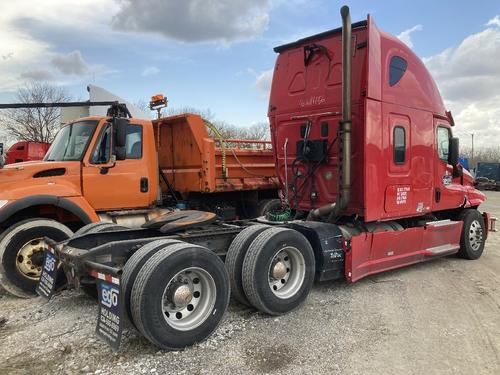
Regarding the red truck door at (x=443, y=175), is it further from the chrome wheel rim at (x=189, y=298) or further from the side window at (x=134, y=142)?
the side window at (x=134, y=142)

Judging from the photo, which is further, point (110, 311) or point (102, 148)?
point (102, 148)

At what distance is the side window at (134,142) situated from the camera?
25.0 feet

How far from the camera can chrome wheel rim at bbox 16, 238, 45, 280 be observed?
19.5ft

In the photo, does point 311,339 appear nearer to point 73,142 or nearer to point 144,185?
point 144,185

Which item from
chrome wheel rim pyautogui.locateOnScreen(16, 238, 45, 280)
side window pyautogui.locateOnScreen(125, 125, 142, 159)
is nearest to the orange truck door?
side window pyautogui.locateOnScreen(125, 125, 142, 159)

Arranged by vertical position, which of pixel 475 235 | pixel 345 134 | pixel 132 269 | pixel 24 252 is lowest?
pixel 475 235

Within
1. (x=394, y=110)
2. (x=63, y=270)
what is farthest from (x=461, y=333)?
(x=63, y=270)

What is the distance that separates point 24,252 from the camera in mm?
5988

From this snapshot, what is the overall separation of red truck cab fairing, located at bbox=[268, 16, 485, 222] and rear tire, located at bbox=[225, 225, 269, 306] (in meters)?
1.92

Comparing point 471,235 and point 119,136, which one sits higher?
point 119,136

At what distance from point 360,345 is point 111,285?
2.39 metres

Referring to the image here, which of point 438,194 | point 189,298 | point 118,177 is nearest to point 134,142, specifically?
point 118,177

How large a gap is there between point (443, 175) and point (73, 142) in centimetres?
619

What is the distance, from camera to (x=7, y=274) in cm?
581
